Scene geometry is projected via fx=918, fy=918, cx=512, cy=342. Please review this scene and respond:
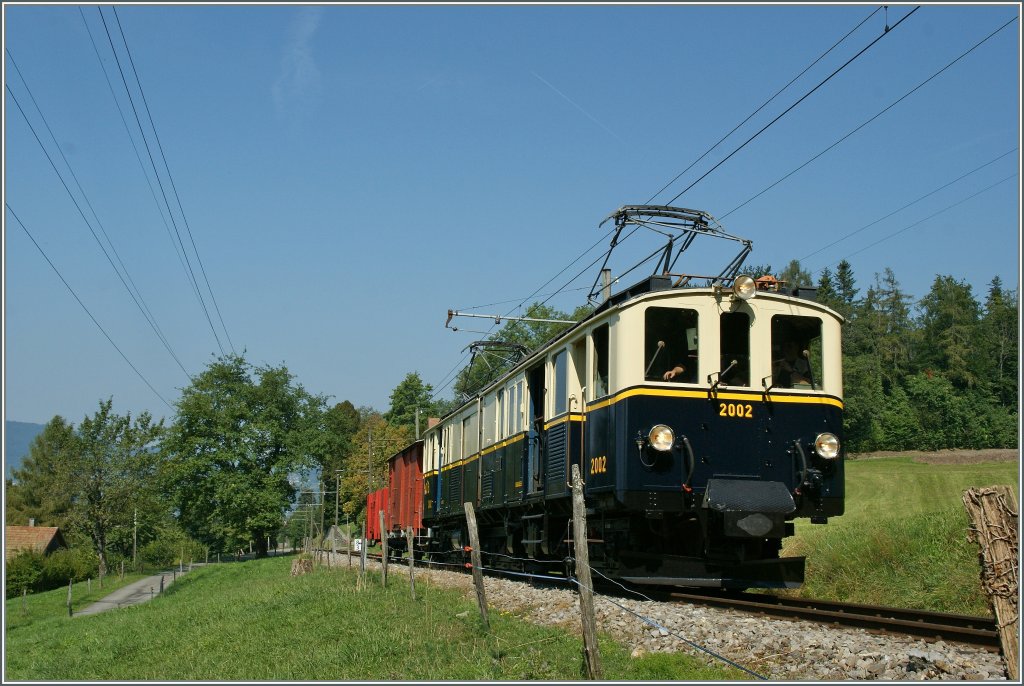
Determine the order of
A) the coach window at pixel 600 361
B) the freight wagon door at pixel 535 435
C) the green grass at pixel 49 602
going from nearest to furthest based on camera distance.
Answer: the coach window at pixel 600 361, the freight wagon door at pixel 535 435, the green grass at pixel 49 602

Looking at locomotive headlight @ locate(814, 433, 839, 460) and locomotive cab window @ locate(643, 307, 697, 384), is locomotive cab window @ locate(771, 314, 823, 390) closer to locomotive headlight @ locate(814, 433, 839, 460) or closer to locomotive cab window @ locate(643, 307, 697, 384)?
locomotive headlight @ locate(814, 433, 839, 460)

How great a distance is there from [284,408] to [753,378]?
177ft

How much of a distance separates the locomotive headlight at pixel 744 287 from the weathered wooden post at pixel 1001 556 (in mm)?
5610

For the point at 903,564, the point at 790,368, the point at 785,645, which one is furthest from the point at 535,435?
the point at 785,645

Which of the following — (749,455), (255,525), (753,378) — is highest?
(753,378)

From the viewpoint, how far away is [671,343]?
462 inches

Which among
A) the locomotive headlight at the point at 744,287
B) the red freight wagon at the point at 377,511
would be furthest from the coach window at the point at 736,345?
the red freight wagon at the point at 377,511

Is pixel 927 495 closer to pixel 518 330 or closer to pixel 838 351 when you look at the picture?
pixel 838 351

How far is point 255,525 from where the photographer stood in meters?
56.9

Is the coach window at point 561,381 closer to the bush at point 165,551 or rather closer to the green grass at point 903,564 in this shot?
the green grass at point 903,564

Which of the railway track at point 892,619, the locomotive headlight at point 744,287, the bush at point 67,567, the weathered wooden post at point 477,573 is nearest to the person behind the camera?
the railway track at point 892,619

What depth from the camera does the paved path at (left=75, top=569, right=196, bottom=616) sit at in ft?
135

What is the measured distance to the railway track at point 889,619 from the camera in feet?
24.9

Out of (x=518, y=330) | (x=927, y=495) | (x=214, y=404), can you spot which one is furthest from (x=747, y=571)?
(x=214, y=404)
